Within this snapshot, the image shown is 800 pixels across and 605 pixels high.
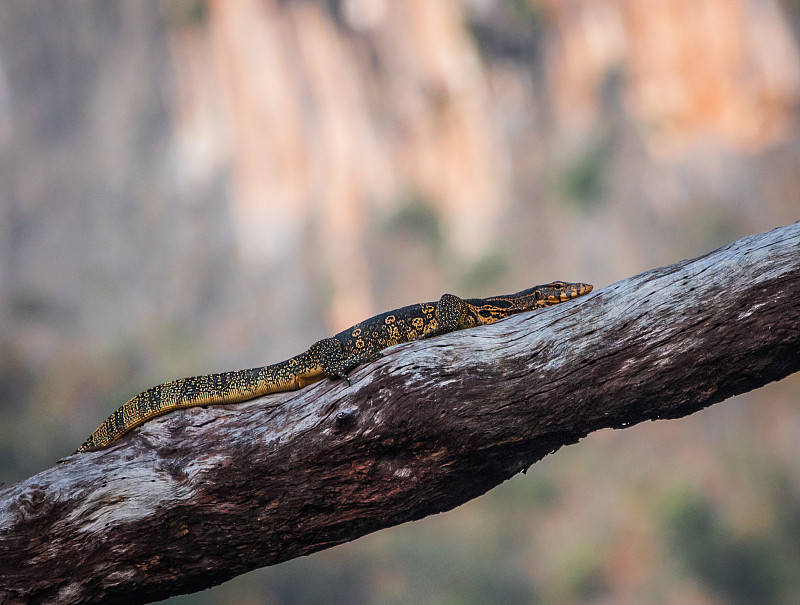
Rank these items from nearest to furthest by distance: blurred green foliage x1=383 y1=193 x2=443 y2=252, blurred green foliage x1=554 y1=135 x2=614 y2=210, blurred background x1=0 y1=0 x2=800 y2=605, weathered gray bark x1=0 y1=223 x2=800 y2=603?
weathered gray bark x1=0 y1=223 x2=800 y2=603 < blurred background x1=0 y1=0 x2=800 y2=605 < blurred green foliage x1=554 y1=135 x2=614 y2=210 < blurred green foliage x1=383 y1=193 x2=443 y2=252

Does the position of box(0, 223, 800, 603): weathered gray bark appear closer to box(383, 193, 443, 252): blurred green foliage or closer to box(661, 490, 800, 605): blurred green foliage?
box(661, 490, 800, 605): blurred green foliage

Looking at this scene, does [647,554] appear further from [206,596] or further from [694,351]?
[694,351]

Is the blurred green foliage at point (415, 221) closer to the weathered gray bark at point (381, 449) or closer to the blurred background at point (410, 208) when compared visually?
the blurred background at point (410, 208)

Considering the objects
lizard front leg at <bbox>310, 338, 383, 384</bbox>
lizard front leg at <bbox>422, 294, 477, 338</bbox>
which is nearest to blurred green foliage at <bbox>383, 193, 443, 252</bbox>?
lizard front leg at <bbox>422, 294, 477, 338</bbox>

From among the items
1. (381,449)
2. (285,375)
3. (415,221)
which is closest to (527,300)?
(381,449)

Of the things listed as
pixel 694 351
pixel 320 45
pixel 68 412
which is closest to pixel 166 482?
pixel 694 351

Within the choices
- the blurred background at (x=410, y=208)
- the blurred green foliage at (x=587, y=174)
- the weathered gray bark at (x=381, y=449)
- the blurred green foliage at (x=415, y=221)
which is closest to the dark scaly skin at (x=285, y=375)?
the weathered gray bark at (x=381, y=449)
